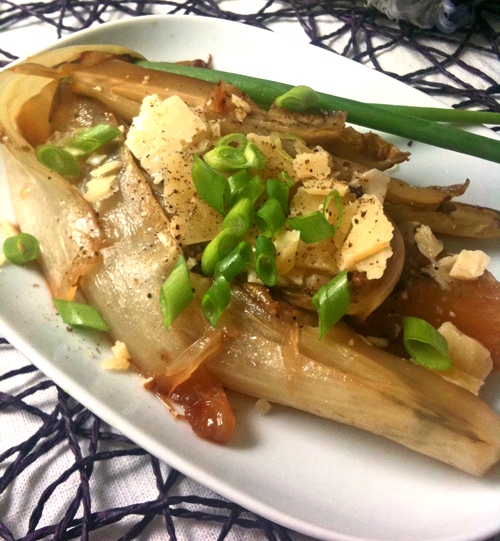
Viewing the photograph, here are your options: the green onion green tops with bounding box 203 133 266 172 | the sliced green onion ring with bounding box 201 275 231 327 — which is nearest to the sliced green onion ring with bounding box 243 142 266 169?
the green onion green tops with bounding box 203 133 266 172

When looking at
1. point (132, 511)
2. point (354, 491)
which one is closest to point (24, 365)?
point (132, 511)

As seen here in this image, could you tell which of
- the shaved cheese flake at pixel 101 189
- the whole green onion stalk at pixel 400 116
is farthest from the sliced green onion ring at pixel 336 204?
the shaved cheese flake at pixel 101 189

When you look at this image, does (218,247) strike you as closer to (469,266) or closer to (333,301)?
(333,301)

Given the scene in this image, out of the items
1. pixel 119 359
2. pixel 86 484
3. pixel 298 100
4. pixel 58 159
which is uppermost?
pixel 298 100

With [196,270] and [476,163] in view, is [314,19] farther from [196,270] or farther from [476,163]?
[196,270]

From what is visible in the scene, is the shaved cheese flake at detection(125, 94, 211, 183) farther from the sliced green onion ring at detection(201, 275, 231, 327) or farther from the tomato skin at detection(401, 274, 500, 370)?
the tomato skin at detection(401, 274, 500, 370)

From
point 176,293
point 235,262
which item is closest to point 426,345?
point 235,262
